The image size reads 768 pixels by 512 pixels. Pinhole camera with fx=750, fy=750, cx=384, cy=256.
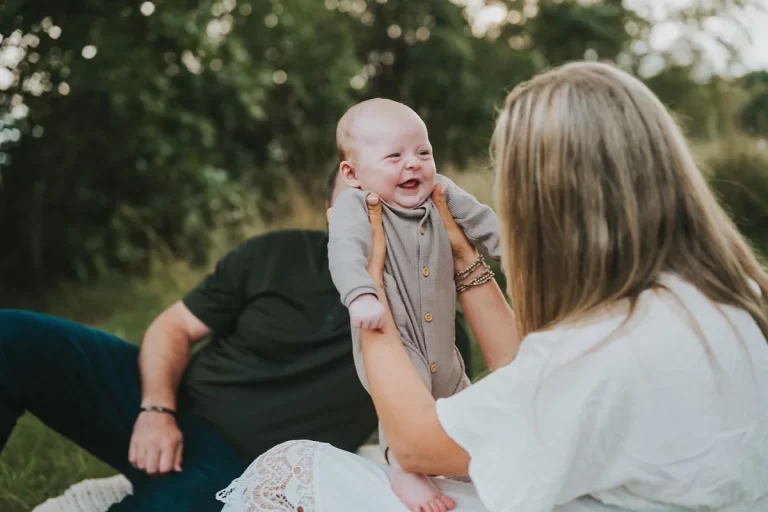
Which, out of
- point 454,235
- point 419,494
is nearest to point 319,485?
point 419,494

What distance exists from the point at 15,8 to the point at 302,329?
1.88 meters

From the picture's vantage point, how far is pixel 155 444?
198 cm

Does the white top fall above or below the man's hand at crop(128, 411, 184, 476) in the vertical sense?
above

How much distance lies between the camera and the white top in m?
1.07

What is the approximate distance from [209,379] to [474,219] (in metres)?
0.97

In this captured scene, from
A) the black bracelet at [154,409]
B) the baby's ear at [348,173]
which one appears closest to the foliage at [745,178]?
the baby's ear at [348,173]

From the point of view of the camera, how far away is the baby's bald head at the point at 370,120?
153 cm

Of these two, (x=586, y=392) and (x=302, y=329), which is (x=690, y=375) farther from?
(x=302, y=329)

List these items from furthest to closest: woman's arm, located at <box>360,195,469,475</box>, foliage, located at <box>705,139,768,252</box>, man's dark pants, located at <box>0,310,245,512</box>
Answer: foliage, located at <box>705,139,768,252</box> → man's dark pants, located at <box>0,310,245,512</box> → woman's arm, located at <box>360,195,469,475</box>

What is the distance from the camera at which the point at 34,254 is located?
216 inches

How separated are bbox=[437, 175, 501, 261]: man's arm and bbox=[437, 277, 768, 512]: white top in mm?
449

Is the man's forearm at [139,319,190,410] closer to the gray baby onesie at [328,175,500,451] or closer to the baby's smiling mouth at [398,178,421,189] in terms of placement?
the gray baby onesie at [328,175,500,451]

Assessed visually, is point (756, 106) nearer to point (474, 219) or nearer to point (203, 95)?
point (203, 95)

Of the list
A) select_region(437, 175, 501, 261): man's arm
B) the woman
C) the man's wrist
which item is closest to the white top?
the woman
